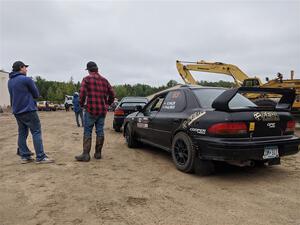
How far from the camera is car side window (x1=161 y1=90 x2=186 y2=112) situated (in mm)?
5533

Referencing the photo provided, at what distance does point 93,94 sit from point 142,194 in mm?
2675

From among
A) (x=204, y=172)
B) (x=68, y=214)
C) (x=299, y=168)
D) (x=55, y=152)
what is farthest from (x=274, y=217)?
(x=55, y=152)

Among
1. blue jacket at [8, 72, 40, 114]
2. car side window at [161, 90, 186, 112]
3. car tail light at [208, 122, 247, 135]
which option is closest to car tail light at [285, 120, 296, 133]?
car tail light at [208, 122, 247, 135]

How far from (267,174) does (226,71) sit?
1256cm

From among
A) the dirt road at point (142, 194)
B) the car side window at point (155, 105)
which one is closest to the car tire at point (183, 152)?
the dirt road at point (142, 194)

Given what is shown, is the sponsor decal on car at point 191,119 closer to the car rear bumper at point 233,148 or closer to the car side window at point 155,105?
the car rear bumper at point 233,148

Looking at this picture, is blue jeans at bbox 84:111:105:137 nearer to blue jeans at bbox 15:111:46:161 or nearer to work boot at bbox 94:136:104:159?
work boot at bbox 94:136:104:159

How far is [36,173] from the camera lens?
505 cm

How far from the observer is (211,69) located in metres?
17.5

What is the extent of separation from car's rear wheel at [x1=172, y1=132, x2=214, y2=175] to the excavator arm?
12.1 m

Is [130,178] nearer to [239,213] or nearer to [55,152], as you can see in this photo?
[239,213]

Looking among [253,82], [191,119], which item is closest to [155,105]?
[191,119]

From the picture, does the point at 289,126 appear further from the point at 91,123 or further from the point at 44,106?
the point at 44,106

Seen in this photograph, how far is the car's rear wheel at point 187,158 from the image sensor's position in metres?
4.82
